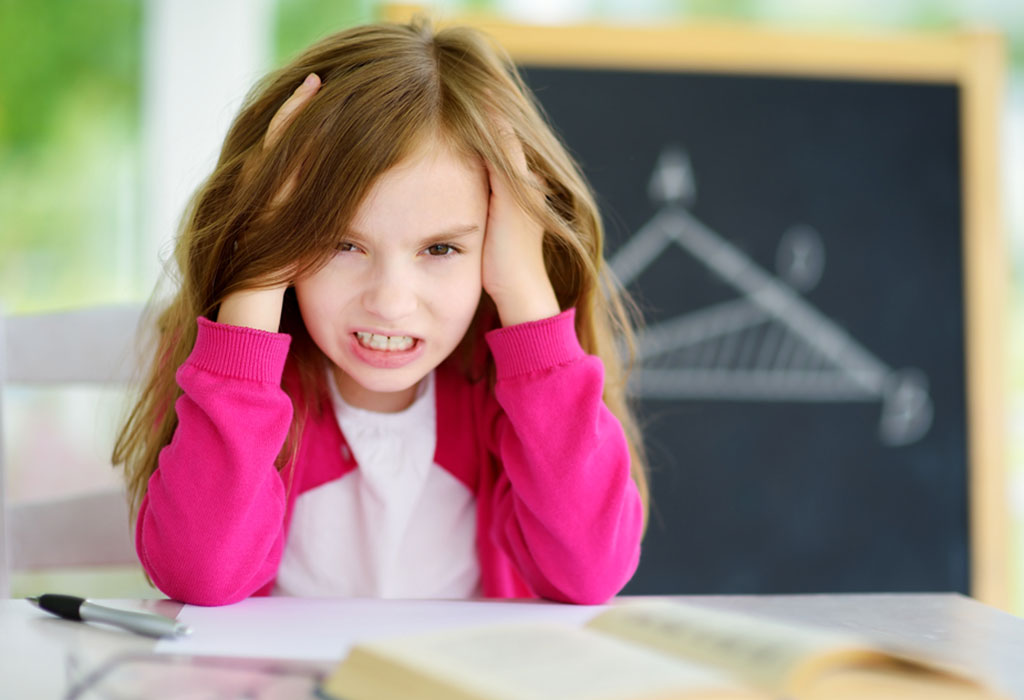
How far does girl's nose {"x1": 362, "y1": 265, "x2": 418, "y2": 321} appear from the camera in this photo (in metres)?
0.73

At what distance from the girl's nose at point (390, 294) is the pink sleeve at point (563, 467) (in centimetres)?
11

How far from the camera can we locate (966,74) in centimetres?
174

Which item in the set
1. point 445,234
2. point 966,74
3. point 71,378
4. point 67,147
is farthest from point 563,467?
point 67,147

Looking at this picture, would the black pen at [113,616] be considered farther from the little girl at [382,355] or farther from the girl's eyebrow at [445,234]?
the girl's eyebrow at [445,234]

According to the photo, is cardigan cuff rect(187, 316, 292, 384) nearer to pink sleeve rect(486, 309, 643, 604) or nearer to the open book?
pink sleeve rect(486, 309, 643, 604)

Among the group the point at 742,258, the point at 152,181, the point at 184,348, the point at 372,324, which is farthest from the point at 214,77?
the point at 372,324

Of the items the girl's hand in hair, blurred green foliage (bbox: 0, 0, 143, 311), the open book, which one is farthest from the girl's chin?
blurred green foliage (bbox: 0, 0, 143, 311)

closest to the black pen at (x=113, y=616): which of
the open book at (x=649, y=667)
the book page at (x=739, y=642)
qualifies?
the open book at (x=649, y=667)

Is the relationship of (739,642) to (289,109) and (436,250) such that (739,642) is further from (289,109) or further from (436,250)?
(289,109)

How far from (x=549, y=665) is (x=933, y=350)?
4.89 feet

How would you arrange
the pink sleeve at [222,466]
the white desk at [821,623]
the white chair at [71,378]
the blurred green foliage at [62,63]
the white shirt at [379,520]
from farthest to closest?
the blurred green foliage at [62,63] → the white chair at [71,378] → the white shirt at [379,520] → the pink sleeve at [222,466] → the white desk at [821,623]

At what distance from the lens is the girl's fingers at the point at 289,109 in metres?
0.77

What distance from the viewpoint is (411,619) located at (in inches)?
24.4

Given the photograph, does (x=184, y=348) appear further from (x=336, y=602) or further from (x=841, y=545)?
(x=841, y=545)
